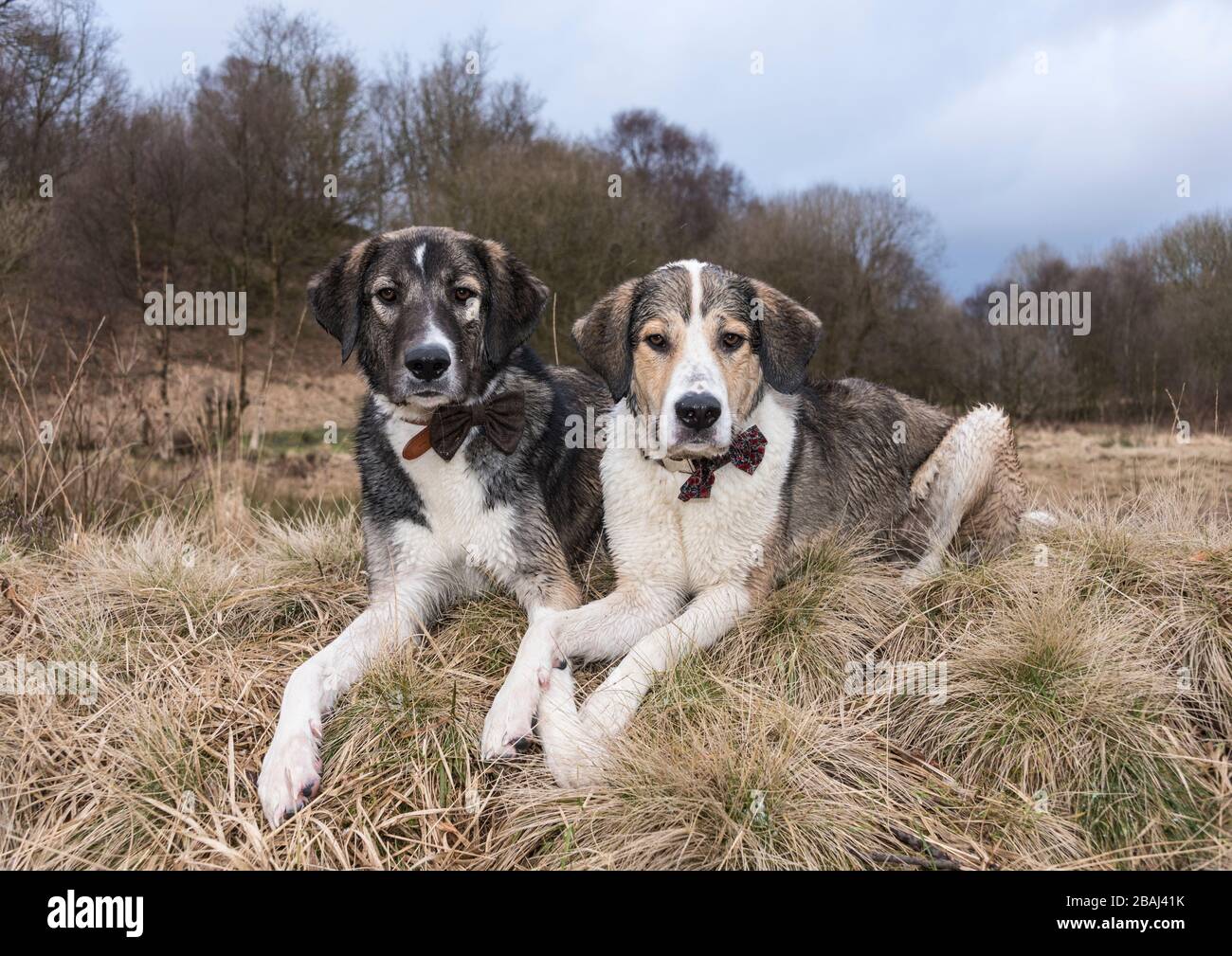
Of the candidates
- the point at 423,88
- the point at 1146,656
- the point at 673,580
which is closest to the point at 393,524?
the point at 673,580

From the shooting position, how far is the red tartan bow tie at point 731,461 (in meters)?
4.52

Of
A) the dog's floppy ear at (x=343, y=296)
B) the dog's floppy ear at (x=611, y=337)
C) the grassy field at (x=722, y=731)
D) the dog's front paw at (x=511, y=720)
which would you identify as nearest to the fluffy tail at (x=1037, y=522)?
the grassy field at (x=722, y=731)

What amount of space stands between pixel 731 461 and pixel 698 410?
0.82 m

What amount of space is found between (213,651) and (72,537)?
7.63ft

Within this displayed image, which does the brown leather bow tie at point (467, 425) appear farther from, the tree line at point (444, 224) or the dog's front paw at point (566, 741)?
the tree line at point (444, 224)

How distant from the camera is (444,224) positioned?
636 inches

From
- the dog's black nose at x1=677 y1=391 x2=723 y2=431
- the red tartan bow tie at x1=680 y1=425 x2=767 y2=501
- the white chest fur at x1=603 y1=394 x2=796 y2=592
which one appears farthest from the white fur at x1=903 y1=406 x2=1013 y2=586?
the dog's black nose at x1=677 y1=391 x2=723 y2=431

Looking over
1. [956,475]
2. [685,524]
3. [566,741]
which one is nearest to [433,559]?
[685,524]

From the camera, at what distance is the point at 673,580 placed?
4543 millimetres

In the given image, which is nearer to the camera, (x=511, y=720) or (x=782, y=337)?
(x=511, y=720)

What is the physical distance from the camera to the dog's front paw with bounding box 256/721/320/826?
11.1 feet

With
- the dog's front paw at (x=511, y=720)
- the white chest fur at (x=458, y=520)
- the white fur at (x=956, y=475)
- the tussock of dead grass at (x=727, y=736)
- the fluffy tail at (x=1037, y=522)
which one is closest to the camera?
the tussock of dead grass at (x=727, y=736)

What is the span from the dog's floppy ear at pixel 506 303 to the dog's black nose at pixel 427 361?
1.46 ft

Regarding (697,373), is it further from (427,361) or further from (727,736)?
(727,736)
